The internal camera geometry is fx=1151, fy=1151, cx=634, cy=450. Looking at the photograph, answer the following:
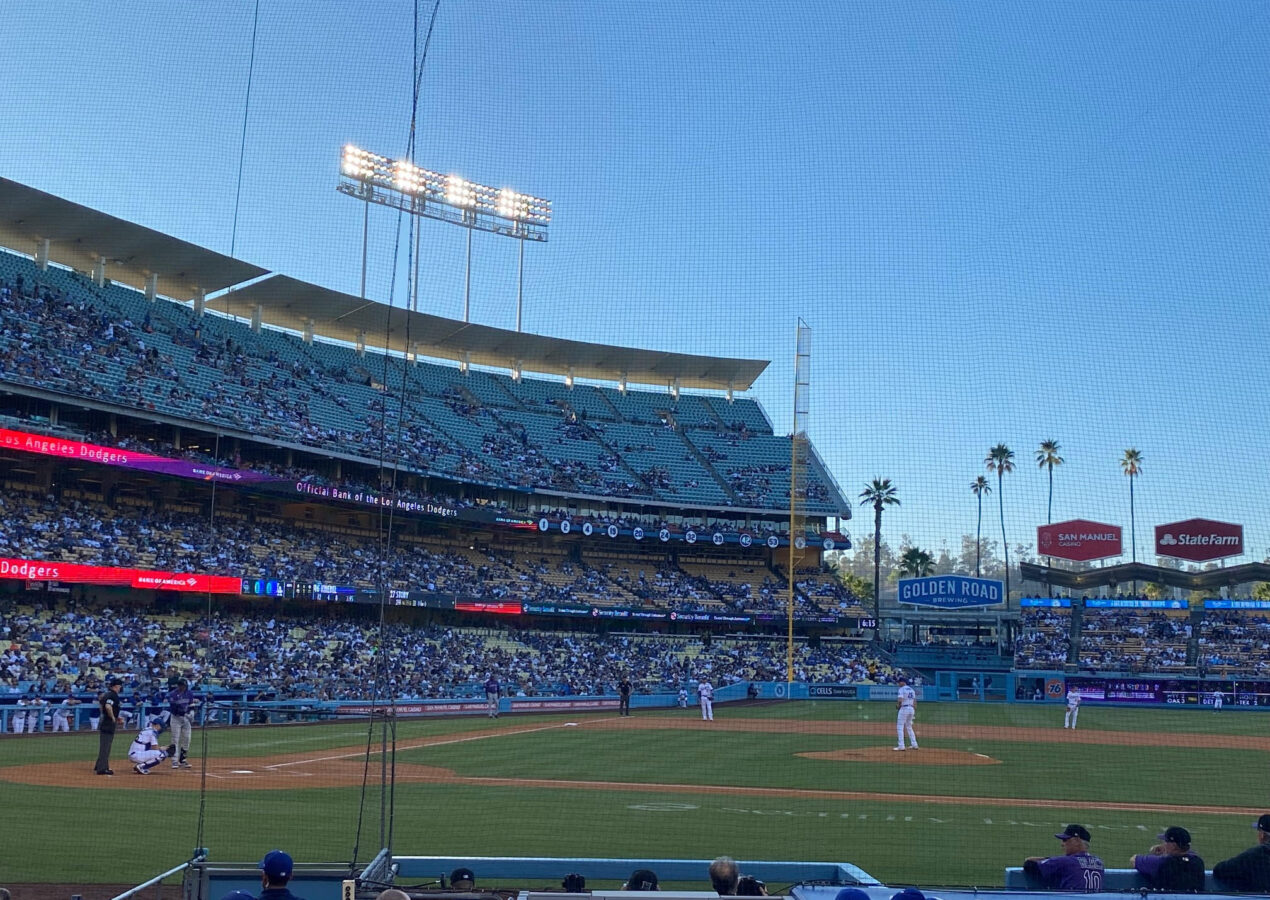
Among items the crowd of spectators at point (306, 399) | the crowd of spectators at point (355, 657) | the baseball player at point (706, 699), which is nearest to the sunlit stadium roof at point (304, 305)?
the crowd of spectators at point (306, 399)

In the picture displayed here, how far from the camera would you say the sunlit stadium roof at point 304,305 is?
3925cm

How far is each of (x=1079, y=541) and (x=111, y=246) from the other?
136 ft

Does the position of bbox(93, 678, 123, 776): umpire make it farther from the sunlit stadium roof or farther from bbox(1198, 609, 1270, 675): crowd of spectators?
bbox(1198, 609, 1270, 675): crowd of spectators

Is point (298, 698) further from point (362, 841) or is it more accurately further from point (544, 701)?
point (362, 841)

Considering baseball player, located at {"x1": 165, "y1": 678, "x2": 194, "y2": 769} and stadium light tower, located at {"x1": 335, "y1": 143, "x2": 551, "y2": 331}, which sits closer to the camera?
baseball player, located at {"x1": 165, "y1": 678, "x2": 194, "y2": 769}

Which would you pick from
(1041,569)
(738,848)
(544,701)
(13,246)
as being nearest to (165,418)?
(13,246)

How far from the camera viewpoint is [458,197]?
167 ft

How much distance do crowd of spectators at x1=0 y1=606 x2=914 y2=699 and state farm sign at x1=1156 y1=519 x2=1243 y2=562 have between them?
43.8 ft

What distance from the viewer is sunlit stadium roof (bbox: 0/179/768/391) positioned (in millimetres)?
39250

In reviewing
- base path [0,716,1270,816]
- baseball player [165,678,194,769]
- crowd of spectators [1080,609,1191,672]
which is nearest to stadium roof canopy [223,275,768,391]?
crowd of spectators [1080,609,1191,672]

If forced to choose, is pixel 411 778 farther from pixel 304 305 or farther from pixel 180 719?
pixel 304 305

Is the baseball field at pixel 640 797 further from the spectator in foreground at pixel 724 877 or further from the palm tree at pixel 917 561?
the palm tree at pixel 917 561

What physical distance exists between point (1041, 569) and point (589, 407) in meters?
24.0

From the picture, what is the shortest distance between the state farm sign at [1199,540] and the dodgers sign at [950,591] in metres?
7.72
